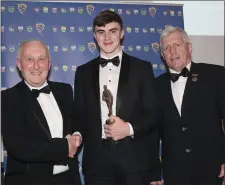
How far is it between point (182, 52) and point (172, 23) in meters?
1.21

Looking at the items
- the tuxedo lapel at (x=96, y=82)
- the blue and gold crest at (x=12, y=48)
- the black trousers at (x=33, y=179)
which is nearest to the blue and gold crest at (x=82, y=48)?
the blue and gold crest at (x=12, y=48)

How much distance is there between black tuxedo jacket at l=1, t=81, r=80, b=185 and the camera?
2.60 m

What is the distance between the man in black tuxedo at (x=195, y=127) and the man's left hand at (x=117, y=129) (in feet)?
1.84

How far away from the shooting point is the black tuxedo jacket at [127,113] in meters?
2.76

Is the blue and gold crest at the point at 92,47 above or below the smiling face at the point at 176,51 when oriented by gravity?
above

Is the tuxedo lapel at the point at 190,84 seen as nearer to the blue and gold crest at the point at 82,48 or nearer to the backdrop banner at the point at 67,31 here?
the backdrop banner at the point at 67,31

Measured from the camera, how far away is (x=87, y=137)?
9.57ft

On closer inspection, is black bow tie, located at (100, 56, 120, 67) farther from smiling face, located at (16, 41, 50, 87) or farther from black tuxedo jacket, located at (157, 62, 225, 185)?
black tuxedo jacket, located at (157, 62, 225, 185)

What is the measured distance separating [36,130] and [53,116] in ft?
0.63

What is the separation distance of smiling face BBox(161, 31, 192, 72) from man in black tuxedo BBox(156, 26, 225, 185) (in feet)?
0.04

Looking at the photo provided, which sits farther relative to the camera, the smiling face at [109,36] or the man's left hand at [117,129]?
the smiling face at [109,36]

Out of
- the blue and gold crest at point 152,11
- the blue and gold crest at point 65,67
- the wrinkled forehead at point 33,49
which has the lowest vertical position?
the blue and gold crest at point 65,67

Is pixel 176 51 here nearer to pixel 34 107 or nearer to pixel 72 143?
pixel 72 143

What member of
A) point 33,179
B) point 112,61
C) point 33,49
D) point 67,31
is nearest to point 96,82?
point 112,61
